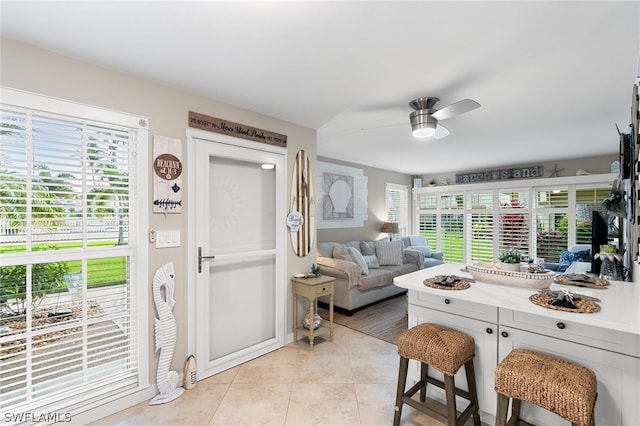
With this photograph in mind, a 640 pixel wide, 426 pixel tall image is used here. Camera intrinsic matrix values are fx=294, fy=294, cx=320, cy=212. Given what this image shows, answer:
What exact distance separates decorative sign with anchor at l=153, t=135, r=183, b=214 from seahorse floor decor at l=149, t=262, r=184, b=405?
0.47 metres

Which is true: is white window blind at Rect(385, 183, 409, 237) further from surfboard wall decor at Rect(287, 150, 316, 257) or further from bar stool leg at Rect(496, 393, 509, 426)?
bar stool leg at Rect(496, 393, 509, 426)

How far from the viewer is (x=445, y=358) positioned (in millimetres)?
1665

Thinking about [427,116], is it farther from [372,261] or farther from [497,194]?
[497,194]

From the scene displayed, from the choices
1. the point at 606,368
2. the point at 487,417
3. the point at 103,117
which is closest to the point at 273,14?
the point at 103,117

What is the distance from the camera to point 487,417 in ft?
6.23

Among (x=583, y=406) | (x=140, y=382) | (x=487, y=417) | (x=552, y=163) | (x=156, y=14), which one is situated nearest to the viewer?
(x=583, y=406)

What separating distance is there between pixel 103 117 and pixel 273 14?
1.39m

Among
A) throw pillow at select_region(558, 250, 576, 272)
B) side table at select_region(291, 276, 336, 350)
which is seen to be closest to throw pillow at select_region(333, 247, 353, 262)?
side table at select_region(291, 276, 336, 350)

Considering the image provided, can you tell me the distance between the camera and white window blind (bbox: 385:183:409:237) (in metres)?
6.81

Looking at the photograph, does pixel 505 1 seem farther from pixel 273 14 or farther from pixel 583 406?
pixel 583 406

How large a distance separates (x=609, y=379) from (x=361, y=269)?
114 inches

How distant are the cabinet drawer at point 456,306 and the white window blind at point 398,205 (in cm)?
465

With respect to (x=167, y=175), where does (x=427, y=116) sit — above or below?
above

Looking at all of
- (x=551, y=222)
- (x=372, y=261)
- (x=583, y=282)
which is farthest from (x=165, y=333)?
(x=551, y=222)
